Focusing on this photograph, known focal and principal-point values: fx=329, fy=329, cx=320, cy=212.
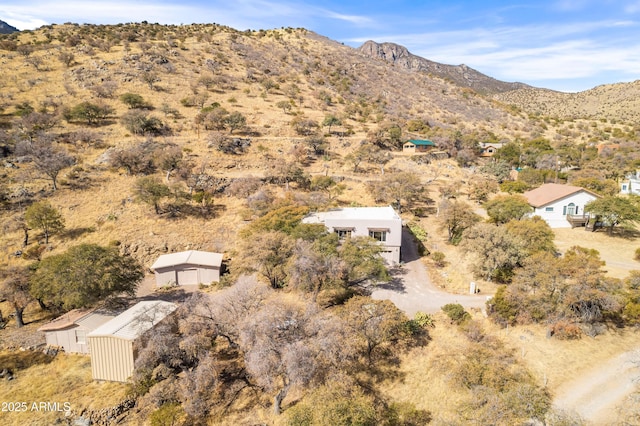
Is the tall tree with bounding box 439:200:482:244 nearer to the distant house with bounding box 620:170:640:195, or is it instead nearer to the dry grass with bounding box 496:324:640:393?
the dry grass with bounding box 496:324:640:393

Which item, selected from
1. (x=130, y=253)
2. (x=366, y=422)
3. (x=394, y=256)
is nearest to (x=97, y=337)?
(x=366, y=422)

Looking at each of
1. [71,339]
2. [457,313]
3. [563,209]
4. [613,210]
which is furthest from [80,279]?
[613,210]

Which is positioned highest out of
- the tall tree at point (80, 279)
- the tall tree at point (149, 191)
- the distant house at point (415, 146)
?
the distant house at point (415, 146)

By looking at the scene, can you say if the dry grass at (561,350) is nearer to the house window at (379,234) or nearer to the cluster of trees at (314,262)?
the cluster of trees at (314,262)

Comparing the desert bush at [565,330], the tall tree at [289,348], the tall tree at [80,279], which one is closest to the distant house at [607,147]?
the desert bush at [565,330]

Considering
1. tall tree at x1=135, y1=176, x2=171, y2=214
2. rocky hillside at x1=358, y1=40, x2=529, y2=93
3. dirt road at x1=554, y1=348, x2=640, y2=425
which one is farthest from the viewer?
rocky hillside at x1=358, y1=40, x2=529, y2=93

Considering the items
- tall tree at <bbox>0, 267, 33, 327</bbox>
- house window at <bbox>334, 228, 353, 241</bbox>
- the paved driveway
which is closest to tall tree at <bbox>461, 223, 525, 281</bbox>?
the paved driveway
